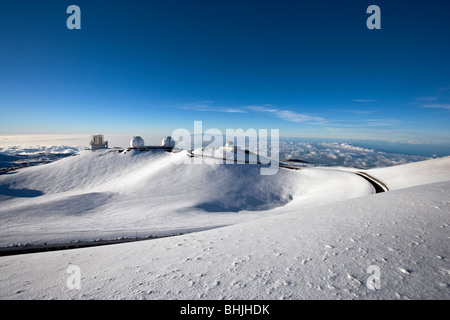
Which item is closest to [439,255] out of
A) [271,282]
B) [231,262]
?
[271,282]

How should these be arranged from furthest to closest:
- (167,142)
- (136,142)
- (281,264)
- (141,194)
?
(167,142), (136,142), (141,194), (281,264)

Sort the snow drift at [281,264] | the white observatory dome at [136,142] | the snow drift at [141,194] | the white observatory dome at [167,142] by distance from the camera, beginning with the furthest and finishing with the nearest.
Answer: the white observatory dome at [167,142], the white observatory dome at [136,142], the snow drift at [141,194], the snow drift at [281,264]

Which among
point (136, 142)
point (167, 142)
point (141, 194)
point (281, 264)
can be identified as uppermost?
point (167, 142)

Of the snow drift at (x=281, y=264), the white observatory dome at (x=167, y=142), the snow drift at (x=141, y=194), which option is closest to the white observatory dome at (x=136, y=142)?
the white observatory dome at (x=167, y=142)

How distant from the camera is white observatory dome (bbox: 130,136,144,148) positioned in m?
47.9

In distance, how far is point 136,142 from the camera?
1897 inches

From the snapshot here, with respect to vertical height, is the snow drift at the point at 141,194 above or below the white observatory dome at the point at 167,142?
below

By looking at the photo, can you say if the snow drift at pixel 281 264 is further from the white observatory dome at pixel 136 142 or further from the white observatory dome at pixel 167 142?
the white observatory dome at pixel 167 142

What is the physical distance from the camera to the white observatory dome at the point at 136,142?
157 ft

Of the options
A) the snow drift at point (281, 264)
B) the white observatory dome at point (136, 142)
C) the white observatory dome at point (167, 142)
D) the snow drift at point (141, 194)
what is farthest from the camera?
the white observatory dome at point (167, 142)

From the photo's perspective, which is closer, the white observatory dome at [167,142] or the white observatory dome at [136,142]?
the white observatory dome at [136,142]

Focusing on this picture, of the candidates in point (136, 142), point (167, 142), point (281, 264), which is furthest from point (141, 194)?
point (167, 142)

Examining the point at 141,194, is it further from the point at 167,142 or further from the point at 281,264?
the point at 167,142
